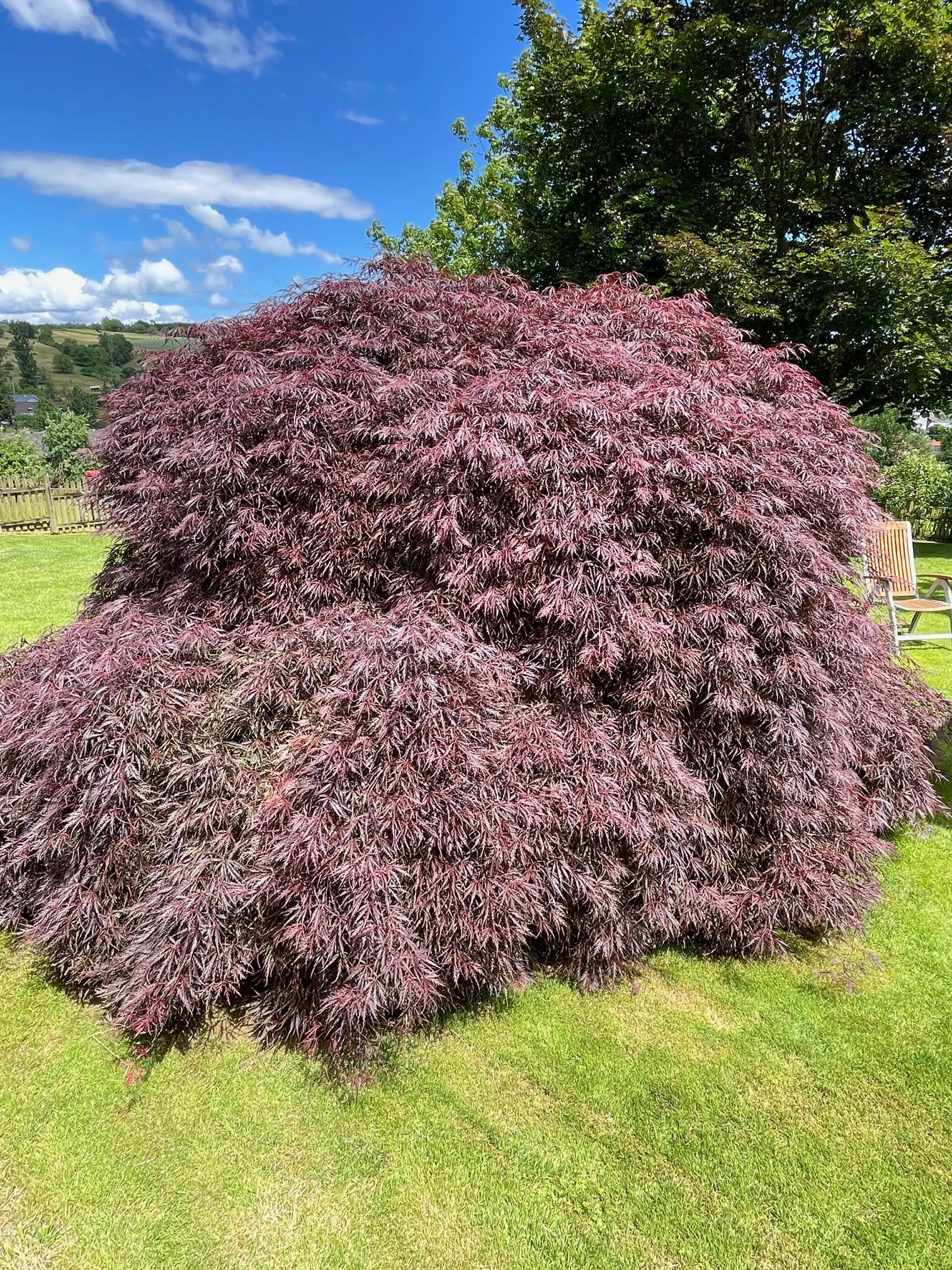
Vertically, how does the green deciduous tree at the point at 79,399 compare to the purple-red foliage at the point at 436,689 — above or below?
above

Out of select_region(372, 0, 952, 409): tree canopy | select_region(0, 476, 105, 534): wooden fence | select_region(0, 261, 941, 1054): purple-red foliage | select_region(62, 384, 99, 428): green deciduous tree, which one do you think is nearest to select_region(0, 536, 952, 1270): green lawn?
select_region(0, 261, 941, 1054): purple-red foliage

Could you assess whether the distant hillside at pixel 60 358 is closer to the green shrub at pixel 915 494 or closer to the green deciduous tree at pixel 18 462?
the green deciduous tree at pixel 18 462

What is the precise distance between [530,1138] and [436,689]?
1392mm

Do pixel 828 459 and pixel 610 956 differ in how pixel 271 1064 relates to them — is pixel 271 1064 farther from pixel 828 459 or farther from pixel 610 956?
pixel 828 459

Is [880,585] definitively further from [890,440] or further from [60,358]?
[60,358]

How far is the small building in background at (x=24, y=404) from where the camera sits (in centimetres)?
4994

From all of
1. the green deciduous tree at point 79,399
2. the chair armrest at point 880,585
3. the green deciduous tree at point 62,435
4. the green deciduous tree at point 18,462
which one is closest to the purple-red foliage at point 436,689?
the chair armrest at point 880,585

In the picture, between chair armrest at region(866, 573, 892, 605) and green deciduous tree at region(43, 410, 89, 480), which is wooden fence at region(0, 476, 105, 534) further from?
chair armrest at region(866, 573, 892, 605)

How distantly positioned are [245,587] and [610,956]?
206cm

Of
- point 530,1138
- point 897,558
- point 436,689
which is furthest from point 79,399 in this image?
point 530,1138

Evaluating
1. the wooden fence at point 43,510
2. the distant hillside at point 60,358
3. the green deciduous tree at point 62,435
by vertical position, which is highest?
the distant hillside at point 60,358

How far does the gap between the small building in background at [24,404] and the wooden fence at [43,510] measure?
134ft

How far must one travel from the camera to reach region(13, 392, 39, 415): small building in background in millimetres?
49938

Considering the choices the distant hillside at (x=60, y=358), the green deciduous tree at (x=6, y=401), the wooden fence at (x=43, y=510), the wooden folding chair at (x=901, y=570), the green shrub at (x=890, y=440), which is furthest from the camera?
the distant hillside at (x=60, y=358)
